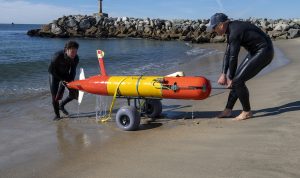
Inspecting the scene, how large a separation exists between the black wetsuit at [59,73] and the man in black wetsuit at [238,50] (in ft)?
10.0

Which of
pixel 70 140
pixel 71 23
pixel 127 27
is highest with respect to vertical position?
pixel 71 23

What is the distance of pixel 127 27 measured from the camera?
6178 cm

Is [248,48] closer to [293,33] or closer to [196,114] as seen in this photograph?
[196,114]

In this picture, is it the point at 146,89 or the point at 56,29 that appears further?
the point at 56,29

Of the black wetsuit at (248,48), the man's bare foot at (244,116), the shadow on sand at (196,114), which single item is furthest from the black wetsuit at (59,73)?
the man's bare foot at (244,116)

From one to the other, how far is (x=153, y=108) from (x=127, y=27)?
54.5m

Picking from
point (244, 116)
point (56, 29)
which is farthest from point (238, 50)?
point (56, 29)

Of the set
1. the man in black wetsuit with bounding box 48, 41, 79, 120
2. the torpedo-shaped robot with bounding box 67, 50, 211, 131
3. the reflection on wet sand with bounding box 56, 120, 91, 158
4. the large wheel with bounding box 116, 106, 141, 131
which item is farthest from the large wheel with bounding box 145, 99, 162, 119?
the man in black wetsuit with bounding box 48, 41, 79, 120

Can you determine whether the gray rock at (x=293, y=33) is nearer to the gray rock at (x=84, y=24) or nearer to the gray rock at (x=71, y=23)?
the gray rock at (x=84, y=24)

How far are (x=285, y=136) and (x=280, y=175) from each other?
4.57ft

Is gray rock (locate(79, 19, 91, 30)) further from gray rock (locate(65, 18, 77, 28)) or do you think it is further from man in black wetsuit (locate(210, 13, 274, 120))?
man in black wetsuit (locate(210, 13, 274, 120))

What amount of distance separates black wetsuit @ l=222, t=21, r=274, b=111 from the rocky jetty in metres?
41.5

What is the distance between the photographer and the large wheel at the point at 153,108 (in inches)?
320

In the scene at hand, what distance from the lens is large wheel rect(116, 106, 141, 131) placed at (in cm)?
721
